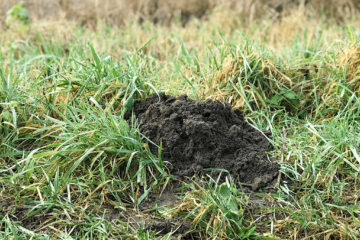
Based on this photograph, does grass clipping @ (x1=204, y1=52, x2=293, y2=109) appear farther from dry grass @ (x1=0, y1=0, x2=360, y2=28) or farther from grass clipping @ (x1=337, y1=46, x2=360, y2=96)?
dry grass @ (x1=0, y1=0, x2=360, y2=28)

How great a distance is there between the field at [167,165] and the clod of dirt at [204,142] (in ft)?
0.20

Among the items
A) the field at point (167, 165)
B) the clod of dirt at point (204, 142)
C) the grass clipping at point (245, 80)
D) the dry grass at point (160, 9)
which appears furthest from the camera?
the dry grass at point (160, 9)

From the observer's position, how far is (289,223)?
193cm

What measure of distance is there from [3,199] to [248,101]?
1.85 metres

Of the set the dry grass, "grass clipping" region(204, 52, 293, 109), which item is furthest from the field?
the dry grass

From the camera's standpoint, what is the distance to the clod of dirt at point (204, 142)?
7.25ft

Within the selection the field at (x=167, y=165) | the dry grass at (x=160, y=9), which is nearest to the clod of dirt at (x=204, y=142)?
the field at (x=167, y=165)

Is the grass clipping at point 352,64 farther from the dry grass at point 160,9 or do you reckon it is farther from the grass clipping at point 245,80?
the dry grass at point 160,9

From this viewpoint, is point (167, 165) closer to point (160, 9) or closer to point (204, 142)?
point (204, 142)

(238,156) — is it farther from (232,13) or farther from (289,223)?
(232,13)

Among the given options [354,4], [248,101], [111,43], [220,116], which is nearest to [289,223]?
[220,116]

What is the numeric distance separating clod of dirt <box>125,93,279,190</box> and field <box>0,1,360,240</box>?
62mm

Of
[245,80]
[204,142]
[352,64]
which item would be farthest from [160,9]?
[204,142]

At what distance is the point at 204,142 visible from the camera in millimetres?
2283
